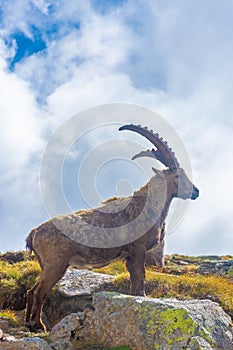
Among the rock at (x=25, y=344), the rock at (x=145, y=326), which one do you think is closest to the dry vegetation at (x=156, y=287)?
the rock at (x=145, y=326)

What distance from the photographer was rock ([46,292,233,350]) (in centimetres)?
716

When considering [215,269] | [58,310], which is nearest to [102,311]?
[58,310]

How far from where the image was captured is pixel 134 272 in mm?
10812

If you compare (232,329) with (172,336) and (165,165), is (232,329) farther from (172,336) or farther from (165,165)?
(165,165)

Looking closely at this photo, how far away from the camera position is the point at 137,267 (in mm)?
10828

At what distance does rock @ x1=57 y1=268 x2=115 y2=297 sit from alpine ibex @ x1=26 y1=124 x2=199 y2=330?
1.09m

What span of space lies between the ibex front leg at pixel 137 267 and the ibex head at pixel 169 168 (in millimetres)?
2448

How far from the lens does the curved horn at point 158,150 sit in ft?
42.5

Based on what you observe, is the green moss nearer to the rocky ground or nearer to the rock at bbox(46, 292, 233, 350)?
the rocky ground

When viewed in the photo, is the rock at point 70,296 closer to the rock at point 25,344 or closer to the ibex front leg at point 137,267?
the ibex front leg at point 137,267

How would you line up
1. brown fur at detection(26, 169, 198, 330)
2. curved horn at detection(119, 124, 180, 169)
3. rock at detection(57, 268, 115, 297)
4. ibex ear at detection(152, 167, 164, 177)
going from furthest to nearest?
curved horn at detection(119, 124, 180, 169) < ibex ear at detection(152, 167, 164, 177) < rock at detection(57, 268, 115, 297) < brown fur at detection(26, 169, 198, 330)

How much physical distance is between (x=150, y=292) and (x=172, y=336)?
228 inches

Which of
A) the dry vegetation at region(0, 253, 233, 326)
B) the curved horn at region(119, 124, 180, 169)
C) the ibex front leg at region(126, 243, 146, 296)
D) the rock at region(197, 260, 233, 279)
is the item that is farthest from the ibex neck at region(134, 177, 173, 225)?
the rock at region(197, 260, 233, 279)

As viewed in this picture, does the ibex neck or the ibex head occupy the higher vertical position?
the ibex head
